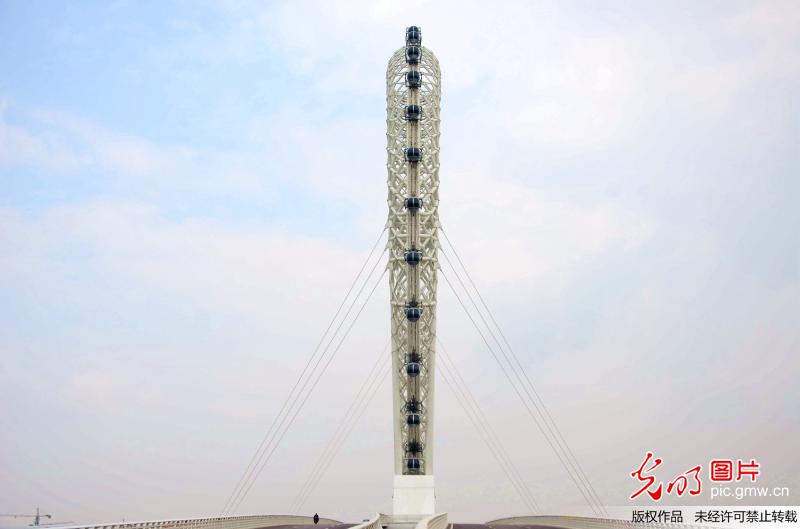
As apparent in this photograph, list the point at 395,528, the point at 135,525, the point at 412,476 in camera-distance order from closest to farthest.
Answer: the point at 135,525 < the point at 395,528 < the point at 412,476

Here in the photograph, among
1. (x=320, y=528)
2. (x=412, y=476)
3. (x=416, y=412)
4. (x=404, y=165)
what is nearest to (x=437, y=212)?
(x=404, y=165)

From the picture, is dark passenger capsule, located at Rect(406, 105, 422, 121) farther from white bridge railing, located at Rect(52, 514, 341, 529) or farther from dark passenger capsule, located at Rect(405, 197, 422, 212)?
white bridge railing, located at Rect(52, 514, 341, 529)

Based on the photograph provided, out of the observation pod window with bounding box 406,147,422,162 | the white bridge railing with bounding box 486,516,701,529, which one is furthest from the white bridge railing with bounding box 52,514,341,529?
the observation pod window with bounding box 406,147,422,162

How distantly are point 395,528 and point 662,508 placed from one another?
22.7 m

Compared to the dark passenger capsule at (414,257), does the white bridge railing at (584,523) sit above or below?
below

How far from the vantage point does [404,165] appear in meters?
96.3

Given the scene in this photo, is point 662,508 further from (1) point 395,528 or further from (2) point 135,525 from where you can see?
(2) point 135,525

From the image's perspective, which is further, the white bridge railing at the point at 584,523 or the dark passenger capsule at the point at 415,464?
the dark passenger capsule at the point at 415,464

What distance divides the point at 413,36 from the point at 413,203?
1840cm

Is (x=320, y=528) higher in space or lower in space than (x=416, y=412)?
lower

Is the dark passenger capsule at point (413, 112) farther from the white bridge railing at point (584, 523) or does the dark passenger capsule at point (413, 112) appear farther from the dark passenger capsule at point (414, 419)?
the white bridge railing at point (584, 523)

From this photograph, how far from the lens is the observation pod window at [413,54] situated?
97.7m

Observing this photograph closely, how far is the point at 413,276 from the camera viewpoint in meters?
93.2

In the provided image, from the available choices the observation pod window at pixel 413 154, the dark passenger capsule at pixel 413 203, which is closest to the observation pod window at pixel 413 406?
the dark passenger capsule at pixel 413 203
